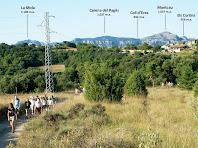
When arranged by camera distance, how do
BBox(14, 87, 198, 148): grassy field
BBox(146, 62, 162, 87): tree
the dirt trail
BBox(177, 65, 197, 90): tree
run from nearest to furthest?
BBox(14, 87, 198, 148): grassy field
the dirt trail
BBox(177, 65, 197, 90): tree
BBox(146, 62, 162, 87): tree

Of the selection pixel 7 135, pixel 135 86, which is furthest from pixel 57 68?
pixel 7 135

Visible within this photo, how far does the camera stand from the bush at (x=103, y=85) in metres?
13.6

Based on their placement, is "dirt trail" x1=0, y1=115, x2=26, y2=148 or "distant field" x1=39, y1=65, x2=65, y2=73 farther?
"distant field" x1=39, y1=65, x2=65, y2=73

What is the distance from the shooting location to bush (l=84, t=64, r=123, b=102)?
13641mm

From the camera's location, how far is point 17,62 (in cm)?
8519

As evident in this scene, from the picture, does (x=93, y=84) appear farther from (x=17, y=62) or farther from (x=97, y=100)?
(x=17, y=62)

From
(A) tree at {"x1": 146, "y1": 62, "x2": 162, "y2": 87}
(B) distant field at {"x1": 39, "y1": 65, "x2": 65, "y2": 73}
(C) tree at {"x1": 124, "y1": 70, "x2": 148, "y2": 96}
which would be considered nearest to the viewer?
(C) tree at {"x1": 124, "y1": 70, "x2": 148, "y2": 96}

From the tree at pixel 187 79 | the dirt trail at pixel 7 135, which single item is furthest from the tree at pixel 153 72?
the dirt trail at pixel 7 135

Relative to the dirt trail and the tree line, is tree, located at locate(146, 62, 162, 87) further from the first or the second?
the dirt trail

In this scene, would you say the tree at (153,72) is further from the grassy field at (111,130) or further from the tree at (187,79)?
the grassy field at (111,130)

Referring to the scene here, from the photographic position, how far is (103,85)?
537 inches

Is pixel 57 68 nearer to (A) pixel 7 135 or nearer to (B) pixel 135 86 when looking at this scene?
(B) pixel 135 86

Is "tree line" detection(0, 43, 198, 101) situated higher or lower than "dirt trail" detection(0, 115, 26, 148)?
higher

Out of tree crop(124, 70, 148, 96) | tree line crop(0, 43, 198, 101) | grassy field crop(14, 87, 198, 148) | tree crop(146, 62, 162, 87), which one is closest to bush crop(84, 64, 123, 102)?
tree line crop(0, 43, 198, 101)
